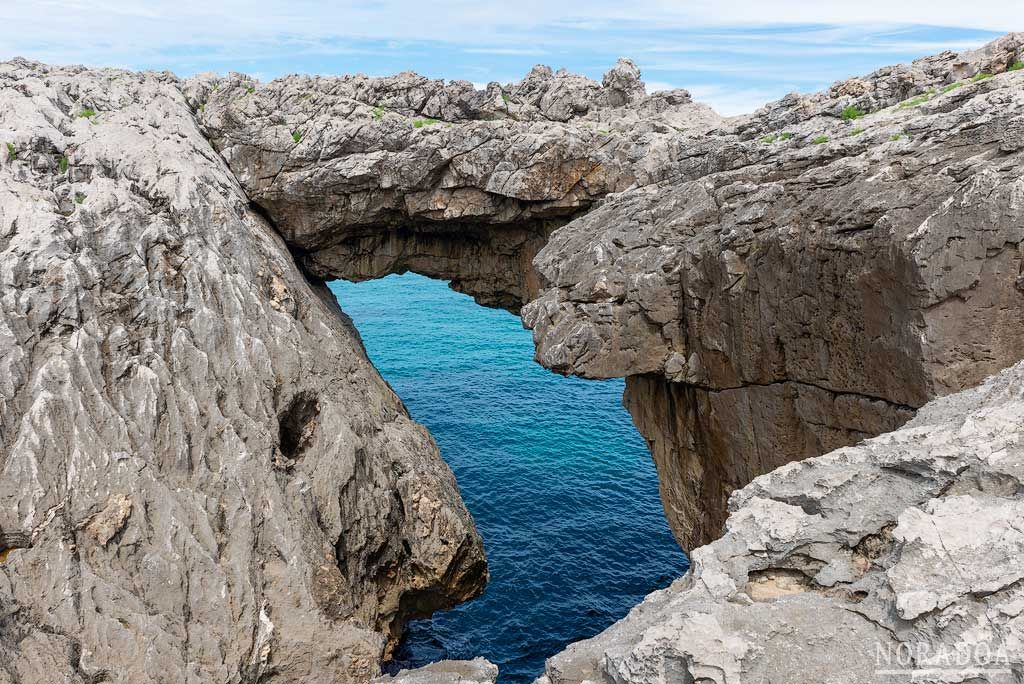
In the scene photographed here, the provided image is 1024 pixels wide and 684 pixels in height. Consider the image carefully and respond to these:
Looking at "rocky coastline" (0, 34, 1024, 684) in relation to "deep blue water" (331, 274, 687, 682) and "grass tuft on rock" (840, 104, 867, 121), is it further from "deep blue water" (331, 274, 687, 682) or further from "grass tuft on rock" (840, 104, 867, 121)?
"deep blue water" (331, 274, 687, 682)

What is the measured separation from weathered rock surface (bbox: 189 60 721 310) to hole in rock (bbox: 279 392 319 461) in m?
12.3

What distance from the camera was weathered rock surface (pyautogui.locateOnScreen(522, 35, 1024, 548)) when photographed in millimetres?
14516

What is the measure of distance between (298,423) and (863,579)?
21.5 meters

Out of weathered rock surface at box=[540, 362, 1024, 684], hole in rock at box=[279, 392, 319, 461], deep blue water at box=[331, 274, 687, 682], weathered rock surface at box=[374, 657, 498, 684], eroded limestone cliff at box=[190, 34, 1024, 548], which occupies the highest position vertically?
eroded limestone cliff at box=[190, 34, 1024, 548]

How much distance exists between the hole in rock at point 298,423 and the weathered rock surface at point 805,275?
8697 mm

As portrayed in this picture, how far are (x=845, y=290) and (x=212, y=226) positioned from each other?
22538mm

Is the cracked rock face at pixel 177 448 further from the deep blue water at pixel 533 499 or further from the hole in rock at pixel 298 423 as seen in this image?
the deep blue water at pixel 533 499

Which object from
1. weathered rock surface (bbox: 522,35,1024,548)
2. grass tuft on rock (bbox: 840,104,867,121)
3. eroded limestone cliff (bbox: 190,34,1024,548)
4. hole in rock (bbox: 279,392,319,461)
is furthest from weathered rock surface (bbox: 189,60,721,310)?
hole in rock (bbox: 279,392,319,461)

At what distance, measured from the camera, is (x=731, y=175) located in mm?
20797

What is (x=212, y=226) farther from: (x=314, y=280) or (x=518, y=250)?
(x=518, y=250)

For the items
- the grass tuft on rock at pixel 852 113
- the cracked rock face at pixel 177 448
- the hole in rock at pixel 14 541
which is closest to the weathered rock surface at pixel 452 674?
the cracked rock face at pixel 177 448

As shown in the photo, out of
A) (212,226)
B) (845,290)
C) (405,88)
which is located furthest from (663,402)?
(405,88)

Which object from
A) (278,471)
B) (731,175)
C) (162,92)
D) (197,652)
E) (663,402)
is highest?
(162,92)

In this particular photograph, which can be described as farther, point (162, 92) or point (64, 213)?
point (162, 92)
